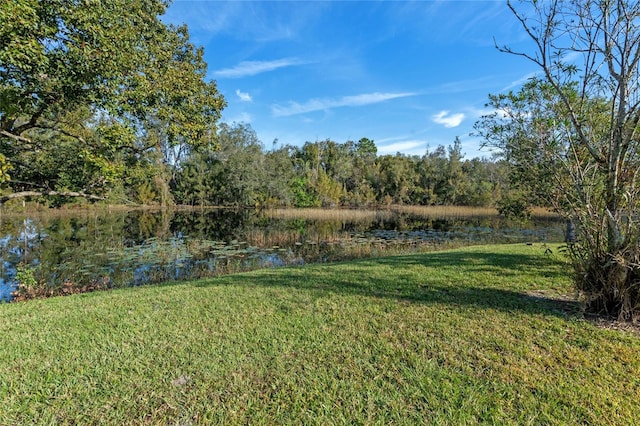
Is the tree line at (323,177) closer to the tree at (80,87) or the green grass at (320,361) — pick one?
the tree at (80,87)

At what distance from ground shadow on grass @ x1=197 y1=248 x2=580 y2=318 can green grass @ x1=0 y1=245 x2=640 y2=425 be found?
Result: 6cm

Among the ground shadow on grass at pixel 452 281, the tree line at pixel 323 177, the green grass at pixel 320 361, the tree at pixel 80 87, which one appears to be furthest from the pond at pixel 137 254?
the tree line at pixel 323 177

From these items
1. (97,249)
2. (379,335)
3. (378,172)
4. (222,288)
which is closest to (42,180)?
(222,288)

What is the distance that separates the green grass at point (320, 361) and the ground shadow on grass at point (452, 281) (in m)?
0.06

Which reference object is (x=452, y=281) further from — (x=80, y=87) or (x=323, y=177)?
(x=323, y=177)

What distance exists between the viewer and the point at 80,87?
5.18 m

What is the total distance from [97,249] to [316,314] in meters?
12.7

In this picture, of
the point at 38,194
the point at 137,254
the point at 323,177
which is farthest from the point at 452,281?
the point at 323,177

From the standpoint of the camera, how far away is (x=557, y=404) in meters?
2.42

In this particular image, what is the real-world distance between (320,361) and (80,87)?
5.82 m

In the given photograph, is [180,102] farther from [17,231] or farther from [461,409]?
[17,231]

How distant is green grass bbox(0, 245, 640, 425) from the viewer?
2400mm

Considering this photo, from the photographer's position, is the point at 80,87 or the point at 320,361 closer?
the point at 320,361

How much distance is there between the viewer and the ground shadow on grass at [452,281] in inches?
179
